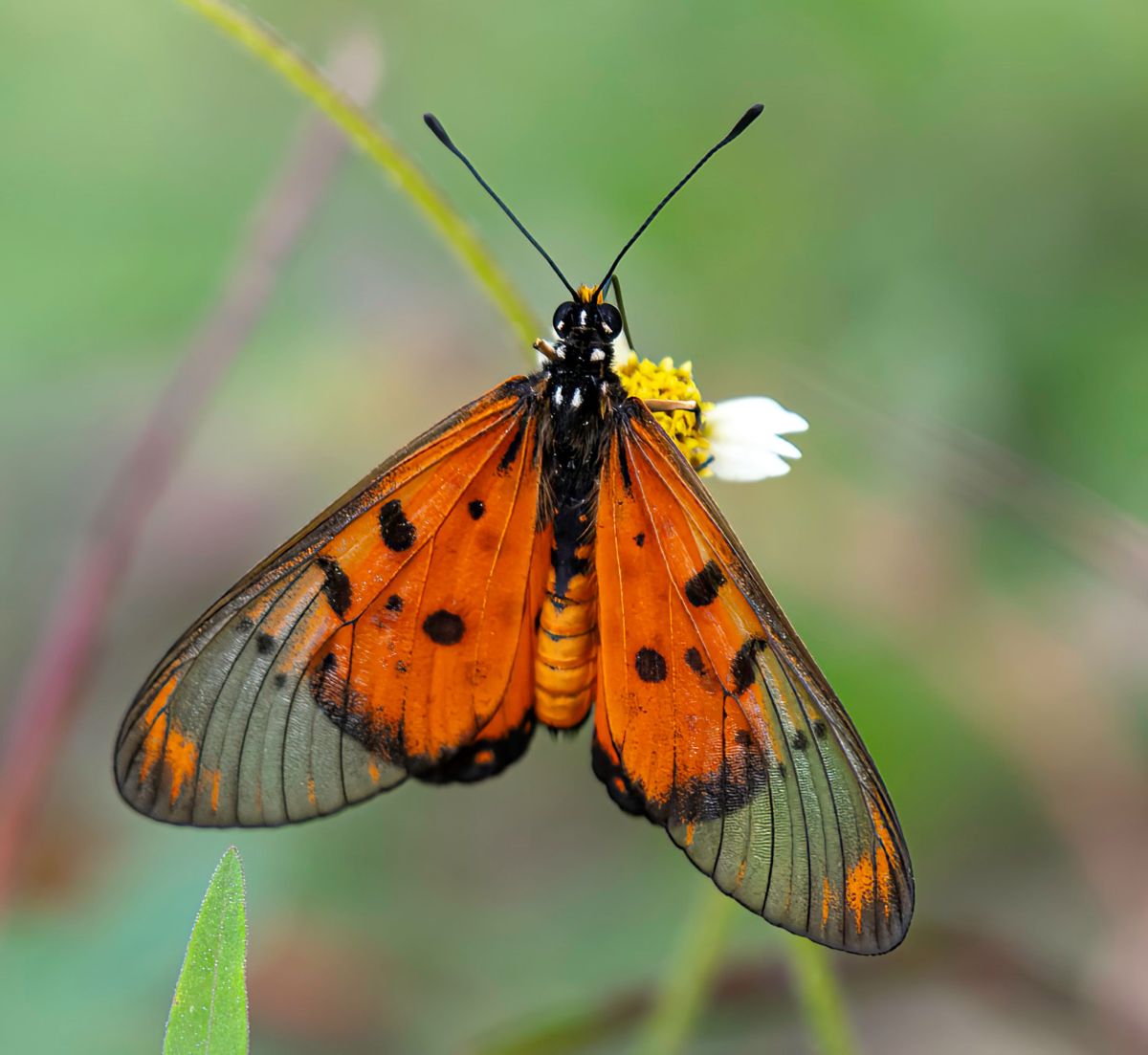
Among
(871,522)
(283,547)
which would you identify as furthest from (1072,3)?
(283,547)

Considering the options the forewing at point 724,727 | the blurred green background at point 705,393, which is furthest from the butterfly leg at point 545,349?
the blurred green background at point 705,393

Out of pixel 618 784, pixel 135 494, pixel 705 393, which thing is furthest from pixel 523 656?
pixel 705 393

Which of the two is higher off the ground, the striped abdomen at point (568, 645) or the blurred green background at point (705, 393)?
the blurred green background at point (705, 393)

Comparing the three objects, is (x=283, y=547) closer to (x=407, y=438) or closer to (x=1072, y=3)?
(x=407, y=438)

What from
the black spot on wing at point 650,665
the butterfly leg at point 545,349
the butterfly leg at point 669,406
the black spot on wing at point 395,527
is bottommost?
the black spot on wing at point 650,665

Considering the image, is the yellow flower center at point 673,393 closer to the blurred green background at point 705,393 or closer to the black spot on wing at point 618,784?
the black spot on wing at point 618,784

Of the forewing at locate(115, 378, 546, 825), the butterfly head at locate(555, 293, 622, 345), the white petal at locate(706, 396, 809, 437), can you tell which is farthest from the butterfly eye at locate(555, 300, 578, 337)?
the white petal at locate(706, 396, 809, 437)
